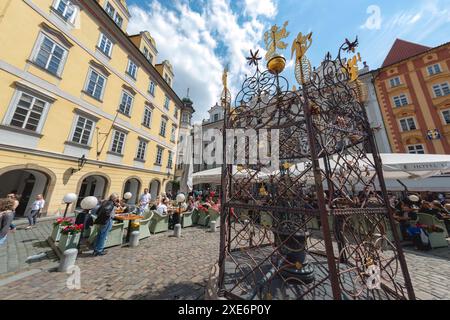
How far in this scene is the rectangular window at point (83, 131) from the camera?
10.3 metres

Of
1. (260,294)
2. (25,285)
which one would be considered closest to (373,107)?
(260,294)

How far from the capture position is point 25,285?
3316 millimetres

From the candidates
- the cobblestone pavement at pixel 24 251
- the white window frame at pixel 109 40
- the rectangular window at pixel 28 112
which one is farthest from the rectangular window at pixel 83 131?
the cobblestone pavement at pixel 24 251

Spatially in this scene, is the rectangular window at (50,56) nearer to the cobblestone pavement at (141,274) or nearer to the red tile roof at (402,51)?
the cobblestone pavement at (141,274)

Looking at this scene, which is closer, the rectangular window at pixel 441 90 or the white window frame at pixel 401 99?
the rectangular window at pixel 441 90

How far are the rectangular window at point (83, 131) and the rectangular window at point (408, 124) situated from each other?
2504 centimetres

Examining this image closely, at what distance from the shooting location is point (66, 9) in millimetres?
10078

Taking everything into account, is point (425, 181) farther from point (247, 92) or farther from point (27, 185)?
point (27, 185)

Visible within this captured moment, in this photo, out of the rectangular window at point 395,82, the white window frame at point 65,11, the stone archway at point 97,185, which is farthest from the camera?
the rectangular window at point 395,82

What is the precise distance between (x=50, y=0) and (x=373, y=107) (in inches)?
991

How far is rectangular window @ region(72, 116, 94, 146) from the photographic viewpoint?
10312mm

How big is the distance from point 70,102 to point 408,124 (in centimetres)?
→ 2578

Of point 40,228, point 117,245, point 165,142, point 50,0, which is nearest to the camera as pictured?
point 117,245
